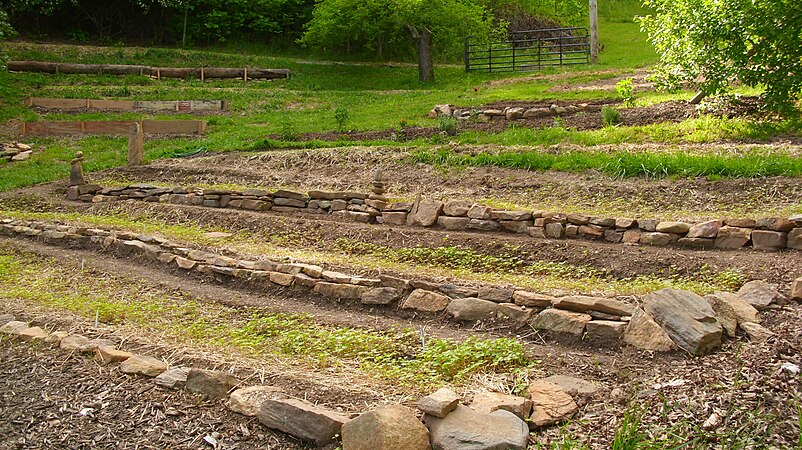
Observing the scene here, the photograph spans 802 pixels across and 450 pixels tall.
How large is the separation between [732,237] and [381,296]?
405 cm

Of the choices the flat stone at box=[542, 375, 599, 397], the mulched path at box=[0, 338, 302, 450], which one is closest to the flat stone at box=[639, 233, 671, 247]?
the flat stone at box=[542, 375, 599, 397]

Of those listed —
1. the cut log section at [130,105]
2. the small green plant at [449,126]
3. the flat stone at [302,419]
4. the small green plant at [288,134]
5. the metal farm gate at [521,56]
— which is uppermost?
the metal farm gate at [521,56]

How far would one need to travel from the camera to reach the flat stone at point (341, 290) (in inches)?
304

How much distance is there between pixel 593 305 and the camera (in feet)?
20.9

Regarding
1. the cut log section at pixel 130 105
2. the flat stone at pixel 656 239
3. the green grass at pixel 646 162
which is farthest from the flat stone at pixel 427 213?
the cut log section at pixel 130 105

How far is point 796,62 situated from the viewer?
11625 millimetres

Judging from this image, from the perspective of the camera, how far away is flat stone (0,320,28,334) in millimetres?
6762

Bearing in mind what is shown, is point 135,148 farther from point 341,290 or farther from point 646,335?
point 646,335

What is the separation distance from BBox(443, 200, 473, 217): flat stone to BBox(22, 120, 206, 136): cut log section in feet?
33.9

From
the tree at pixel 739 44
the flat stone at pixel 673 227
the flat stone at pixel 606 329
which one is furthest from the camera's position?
the tree at pixel 739 44

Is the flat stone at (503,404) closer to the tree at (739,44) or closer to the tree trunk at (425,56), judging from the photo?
the tree at (739,44)

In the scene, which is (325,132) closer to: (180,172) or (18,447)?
(180,172)

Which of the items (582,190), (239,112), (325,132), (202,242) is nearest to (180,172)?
(325,132)

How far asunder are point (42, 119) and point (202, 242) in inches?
472
